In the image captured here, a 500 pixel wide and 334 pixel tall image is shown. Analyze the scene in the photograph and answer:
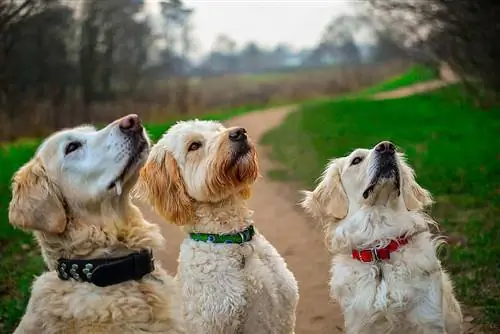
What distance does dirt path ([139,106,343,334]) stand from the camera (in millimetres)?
6352

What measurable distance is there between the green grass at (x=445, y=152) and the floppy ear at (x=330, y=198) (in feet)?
Answer: 5.83

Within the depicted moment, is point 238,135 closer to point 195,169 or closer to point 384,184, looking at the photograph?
point 195,169

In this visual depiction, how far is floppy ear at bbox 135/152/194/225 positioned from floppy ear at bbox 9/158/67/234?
1.23 m

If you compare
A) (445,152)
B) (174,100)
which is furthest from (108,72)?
(445,152)

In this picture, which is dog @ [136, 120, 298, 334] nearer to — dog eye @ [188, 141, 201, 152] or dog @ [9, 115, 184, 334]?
dog eye @ [188, 141, 201, 152]

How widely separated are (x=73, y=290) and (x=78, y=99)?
25.2 m

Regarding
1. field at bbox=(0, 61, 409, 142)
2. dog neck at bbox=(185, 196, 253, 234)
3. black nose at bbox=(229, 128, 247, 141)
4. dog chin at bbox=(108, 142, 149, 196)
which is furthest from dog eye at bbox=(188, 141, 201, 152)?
field at bbox=(0, 61, 409, 142)

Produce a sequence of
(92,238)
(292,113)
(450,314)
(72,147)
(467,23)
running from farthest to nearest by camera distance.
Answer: (292,113)
(467,23)
(450,314)
(72,147)
(92,238)

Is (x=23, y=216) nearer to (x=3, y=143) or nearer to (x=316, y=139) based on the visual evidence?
(x=316, y=139)

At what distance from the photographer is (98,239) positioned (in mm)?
3736

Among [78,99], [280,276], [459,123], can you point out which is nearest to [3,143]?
[78,99]

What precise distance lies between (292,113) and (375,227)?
73.3 feet

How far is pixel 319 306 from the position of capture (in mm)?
6625

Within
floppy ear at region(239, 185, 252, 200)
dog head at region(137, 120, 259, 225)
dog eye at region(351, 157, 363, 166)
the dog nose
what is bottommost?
floppy ear at region(239, 185, 252, 200)
